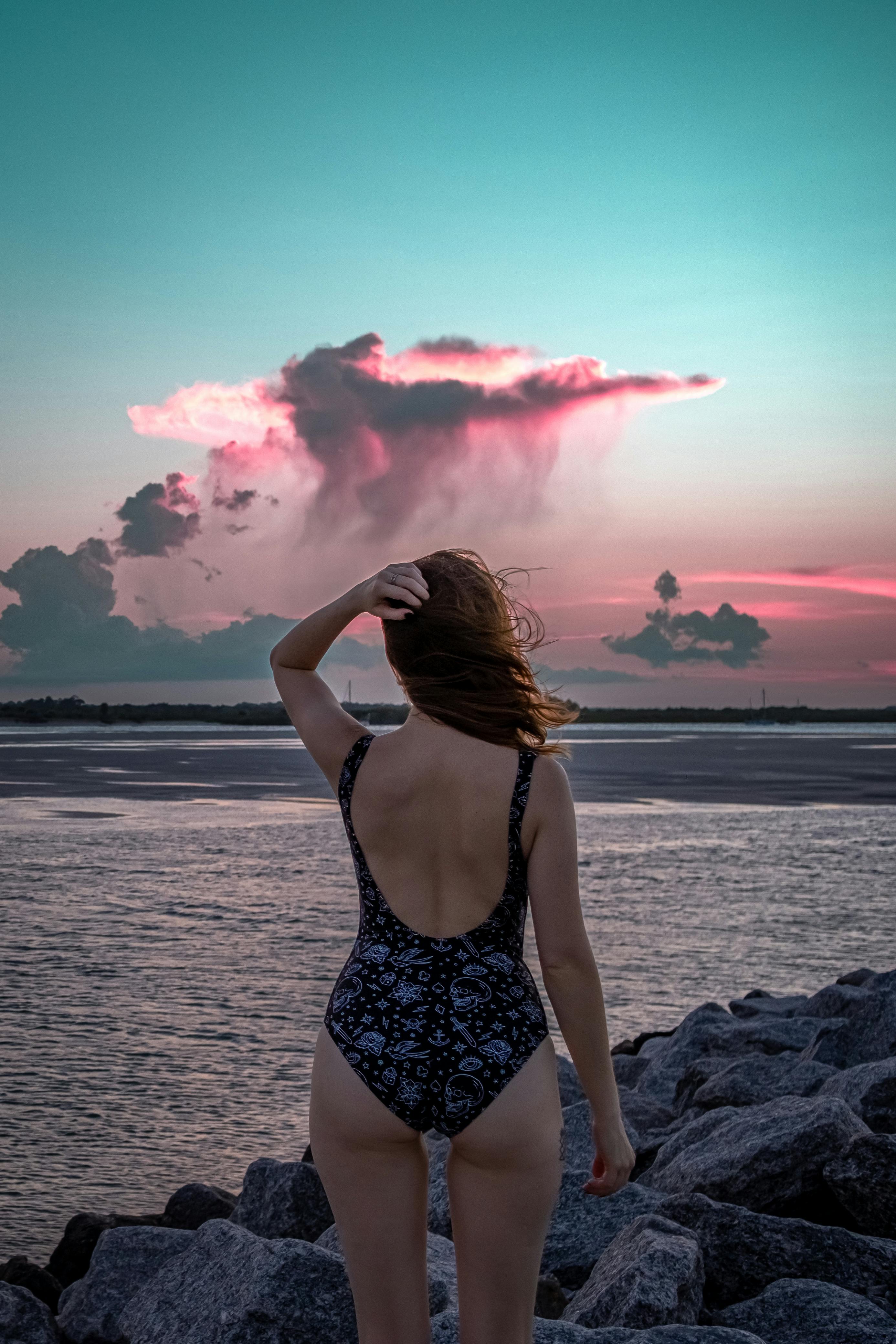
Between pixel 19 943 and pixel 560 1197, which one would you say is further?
pixel 19 943

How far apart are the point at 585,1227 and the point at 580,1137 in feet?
4.79

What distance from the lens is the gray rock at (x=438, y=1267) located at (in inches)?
175

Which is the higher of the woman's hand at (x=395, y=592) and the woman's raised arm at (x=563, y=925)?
the woman's hand at (x=395, y=592)

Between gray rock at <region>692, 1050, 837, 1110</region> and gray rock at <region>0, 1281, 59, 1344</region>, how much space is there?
4.11m

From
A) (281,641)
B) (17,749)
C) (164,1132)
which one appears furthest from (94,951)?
(17,749)

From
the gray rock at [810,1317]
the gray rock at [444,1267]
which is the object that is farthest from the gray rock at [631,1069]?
the gray rock at [810,1317]

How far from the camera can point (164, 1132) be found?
294 inches

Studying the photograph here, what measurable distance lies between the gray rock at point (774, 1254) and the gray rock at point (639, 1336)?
1.10 meters

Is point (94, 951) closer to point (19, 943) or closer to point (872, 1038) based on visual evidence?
point (19, 943)

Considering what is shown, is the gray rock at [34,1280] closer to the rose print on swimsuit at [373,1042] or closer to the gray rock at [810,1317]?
the gray rock at [810,1317]

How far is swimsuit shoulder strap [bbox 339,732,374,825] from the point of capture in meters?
2.75

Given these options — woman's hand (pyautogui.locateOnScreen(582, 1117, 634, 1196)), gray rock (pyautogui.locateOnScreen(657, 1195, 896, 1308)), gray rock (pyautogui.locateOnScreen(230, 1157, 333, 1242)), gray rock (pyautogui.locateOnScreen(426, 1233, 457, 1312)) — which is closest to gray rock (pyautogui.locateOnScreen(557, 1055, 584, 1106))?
gray rock (pyautogui.locateOnScreen(230, 1157, 333, 1242))

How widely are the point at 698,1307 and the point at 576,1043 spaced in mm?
2587

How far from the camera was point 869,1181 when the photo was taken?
5.27 metres
